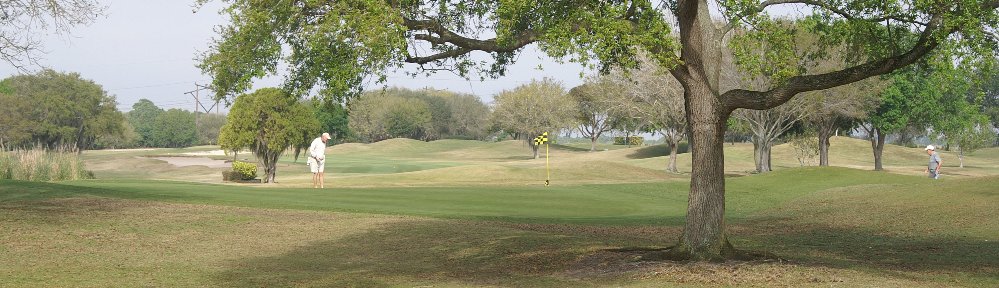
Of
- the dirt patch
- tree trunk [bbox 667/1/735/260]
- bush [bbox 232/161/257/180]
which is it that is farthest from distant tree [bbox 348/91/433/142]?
tree trunk [bbox 667/1/735/260]

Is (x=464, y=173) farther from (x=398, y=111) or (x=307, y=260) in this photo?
(x=398, y=111)

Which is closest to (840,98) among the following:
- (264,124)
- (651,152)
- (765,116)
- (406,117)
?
(765,116)

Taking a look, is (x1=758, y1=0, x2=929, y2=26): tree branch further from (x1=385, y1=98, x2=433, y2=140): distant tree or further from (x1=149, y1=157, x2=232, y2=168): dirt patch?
(x1=385, y1=98, x2=433, y2=140): distant tree

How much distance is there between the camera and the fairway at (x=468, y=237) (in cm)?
1354

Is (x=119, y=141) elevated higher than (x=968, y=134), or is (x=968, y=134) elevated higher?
(x=119, y=141)

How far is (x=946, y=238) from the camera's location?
64.1 feet

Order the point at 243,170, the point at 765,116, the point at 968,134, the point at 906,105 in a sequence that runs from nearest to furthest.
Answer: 1. the point at 243,170
2. the point at 765,116
3. the point at 906,105
4. the point at 968,134

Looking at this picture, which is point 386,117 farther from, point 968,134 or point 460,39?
point 460,39

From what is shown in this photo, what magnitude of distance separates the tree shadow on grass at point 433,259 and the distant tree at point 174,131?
164m

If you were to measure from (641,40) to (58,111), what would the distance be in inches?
4221

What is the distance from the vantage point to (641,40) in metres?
12.3

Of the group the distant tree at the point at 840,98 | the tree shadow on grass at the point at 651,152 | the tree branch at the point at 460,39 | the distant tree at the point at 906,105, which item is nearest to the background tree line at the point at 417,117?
the tree shadow on grass at the point at 651,152

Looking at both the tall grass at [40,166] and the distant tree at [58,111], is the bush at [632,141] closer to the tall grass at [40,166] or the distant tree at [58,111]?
the distant tree at [58,111]

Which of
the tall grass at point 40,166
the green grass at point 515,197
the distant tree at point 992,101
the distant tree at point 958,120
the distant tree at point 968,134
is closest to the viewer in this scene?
the green grass at point 515,197
